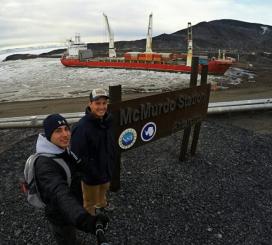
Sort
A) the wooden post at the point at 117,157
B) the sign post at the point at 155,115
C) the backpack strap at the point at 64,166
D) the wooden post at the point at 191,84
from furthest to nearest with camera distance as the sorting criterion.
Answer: the wooden post at the point at 191,84, the sign post at the point at 155,115, the wooden post at the point at 117,157, the backpack strap at the point at 64,166

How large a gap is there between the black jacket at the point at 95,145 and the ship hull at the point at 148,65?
31363mm

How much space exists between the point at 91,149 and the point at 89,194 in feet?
2.58

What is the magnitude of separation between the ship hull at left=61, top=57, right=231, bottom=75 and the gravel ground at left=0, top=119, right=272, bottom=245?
2712 centimetres

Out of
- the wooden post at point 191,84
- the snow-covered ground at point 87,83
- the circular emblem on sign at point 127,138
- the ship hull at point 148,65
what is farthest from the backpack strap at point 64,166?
the ship hull at point 148,65

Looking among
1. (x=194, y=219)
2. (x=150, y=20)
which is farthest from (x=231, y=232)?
(x=150, y=20)

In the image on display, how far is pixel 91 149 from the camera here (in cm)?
427

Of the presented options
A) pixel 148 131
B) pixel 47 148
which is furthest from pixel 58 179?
pixel 148 131

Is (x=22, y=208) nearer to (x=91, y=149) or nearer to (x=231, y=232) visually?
(x=91, y=149)

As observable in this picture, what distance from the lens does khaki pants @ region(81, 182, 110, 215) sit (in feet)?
15.1

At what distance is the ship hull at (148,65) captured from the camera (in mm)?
34156

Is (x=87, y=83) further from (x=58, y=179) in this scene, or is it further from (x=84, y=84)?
(x=58, y=179)

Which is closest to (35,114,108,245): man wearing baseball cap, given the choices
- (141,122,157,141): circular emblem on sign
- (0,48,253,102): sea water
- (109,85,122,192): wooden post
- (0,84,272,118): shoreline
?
(109,85,122,192): wooden post

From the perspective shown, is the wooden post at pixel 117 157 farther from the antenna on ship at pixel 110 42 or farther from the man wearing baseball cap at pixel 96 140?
the antenna on ship at pixel 110 42

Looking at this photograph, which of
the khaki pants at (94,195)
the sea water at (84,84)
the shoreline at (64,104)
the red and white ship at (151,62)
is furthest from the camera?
the red and white ship at (151,62)
